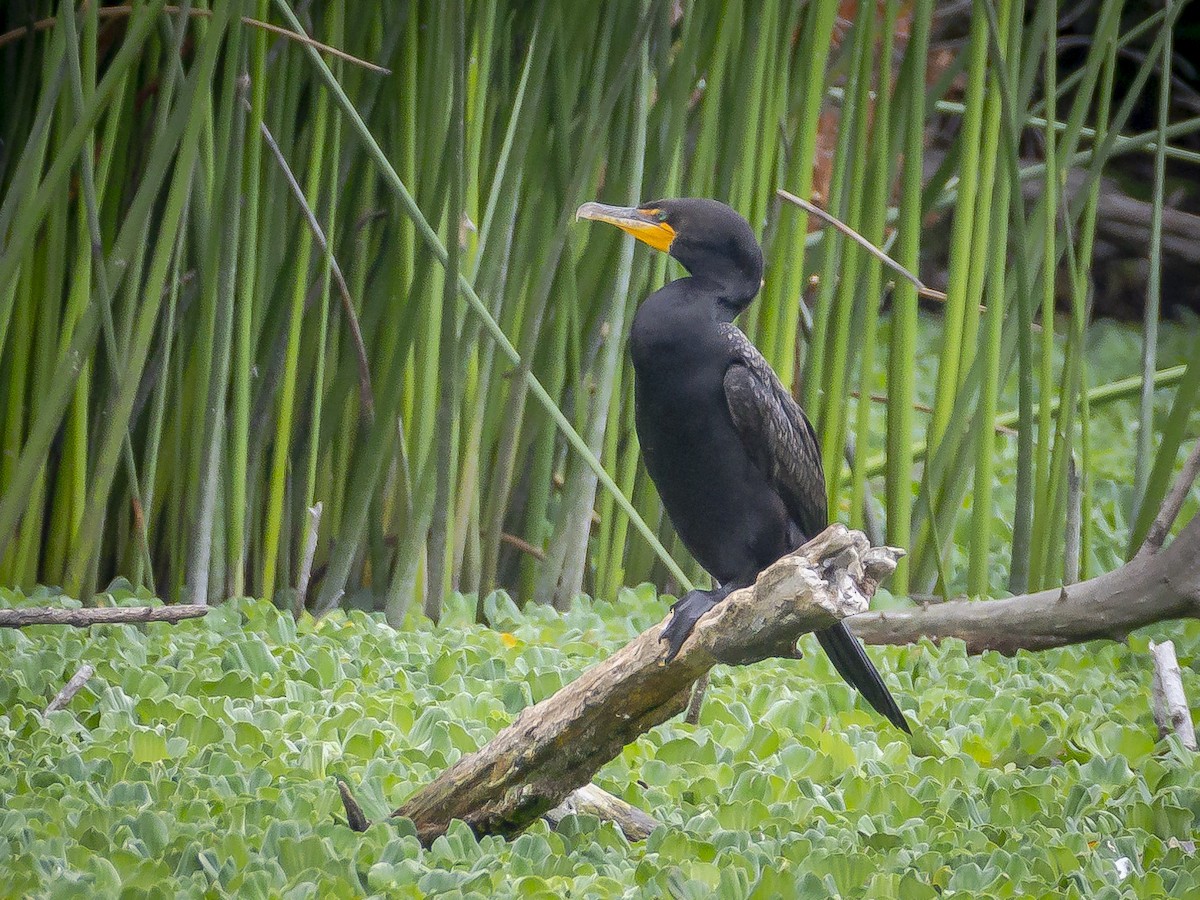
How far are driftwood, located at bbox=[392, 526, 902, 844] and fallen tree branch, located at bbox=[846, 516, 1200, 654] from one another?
1.34 meters

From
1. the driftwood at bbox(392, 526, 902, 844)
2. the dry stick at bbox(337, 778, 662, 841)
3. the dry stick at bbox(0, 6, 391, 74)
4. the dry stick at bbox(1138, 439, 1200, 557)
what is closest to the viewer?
the driftwood at bbox(392, 526, 902, 844)

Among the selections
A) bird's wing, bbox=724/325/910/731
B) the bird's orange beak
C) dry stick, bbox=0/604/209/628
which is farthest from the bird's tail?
dry stick, bbox=0/604/209/628

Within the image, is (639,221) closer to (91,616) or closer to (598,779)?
(598,779)

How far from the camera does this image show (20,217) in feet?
6.93

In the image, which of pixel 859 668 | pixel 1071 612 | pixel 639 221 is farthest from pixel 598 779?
pixel 1071 612

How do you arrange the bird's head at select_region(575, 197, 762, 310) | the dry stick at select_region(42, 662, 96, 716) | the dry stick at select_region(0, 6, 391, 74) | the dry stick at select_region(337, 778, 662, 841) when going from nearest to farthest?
1. the dry stick at select_region(337, 778, 662, 841)
2. the dry stick at select_region(42, 662, 96, 716)
3. the bird's head at select_region(575, 197, 762, 310)
4. the dry stick at select_region(0, 6, 391, 74)

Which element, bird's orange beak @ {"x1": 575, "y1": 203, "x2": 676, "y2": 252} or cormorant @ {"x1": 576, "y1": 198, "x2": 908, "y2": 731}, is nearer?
cormorant @ {"x1": 576, "y1": 198, "x2": 908, "y2": 731}

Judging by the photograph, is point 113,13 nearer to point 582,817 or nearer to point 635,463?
point 635,463

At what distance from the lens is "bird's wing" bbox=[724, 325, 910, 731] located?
188 centimetres

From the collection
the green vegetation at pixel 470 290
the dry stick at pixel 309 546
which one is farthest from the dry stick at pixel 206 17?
the dry stick at pixel 309 546

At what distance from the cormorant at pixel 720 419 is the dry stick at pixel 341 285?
723 mm

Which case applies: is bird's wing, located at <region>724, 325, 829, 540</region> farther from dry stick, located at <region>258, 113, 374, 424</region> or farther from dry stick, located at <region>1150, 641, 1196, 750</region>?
dry stick, located at <region>258, 113, 374, 424</region>

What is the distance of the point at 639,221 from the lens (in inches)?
80.6

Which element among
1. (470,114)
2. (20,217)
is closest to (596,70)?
(470,114)
